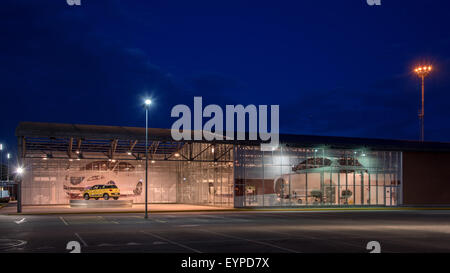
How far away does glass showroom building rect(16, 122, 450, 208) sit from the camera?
44969mm

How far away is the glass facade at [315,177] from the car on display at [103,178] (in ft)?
54.2

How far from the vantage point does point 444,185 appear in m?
51.2

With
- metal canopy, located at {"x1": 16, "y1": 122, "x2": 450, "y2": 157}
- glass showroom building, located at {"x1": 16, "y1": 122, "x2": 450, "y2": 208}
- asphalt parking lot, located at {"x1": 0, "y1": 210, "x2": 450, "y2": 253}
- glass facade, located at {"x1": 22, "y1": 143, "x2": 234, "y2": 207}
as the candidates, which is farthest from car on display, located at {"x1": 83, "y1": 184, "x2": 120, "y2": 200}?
asphalt parking lot, located at {"x1": 0, "y1": 210, "x2": 450, "y2": 253}

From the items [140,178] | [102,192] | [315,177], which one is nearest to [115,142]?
[102,192]

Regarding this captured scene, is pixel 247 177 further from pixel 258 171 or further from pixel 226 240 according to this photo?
pixel 226 240

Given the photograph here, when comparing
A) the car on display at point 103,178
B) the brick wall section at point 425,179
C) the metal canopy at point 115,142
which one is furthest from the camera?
the car on display at point 103,178

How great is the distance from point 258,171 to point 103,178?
19450 millimetres

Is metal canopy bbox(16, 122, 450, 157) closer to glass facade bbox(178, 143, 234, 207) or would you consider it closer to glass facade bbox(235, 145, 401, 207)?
glass facade bbox(235, 145, 401, 207)

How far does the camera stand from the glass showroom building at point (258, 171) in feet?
148

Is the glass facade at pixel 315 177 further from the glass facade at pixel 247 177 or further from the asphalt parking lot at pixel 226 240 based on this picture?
the asphalt parking lot at pixel 226 240

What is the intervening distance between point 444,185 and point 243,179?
23231 mm

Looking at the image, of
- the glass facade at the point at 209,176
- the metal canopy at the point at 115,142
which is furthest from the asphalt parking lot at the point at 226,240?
the glass facade at the point at 209,176
